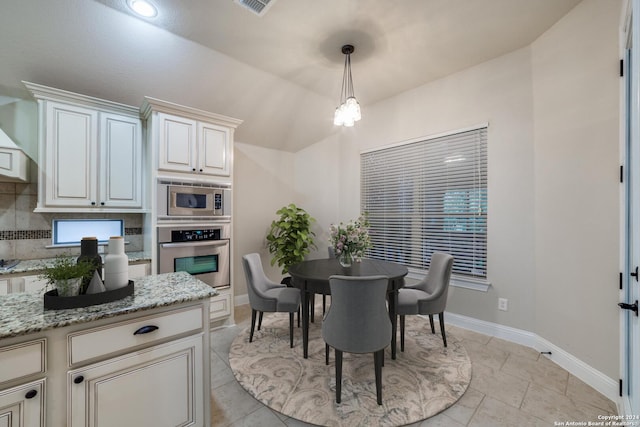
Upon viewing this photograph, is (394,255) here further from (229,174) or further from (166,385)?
(166,385)

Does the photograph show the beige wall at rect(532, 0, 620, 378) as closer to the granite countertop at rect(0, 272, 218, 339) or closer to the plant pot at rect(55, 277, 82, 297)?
the granite countertop at rect(0, 272, 218, 339)

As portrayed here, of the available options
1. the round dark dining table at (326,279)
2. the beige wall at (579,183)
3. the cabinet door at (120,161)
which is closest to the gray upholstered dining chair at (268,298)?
the round dark dining table at (326,279)

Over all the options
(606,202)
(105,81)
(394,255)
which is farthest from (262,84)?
(606,202)

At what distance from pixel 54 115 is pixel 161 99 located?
0.94 metres

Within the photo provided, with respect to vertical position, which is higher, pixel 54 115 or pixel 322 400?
pixel 54 115

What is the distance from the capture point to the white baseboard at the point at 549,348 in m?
1.97

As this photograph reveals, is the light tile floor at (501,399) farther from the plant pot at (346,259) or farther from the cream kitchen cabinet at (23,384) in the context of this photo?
the plant pot at (346,259)

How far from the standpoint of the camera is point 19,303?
1.30 metres

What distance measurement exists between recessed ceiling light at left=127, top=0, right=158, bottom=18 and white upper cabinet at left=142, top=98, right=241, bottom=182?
736 mm

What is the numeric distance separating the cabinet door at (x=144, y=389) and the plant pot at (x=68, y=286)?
0.35 metres

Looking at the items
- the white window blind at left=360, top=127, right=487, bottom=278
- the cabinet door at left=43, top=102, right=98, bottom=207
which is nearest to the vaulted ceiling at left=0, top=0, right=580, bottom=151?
the cabinet door at left=43, top=102, right=98, bottom=207

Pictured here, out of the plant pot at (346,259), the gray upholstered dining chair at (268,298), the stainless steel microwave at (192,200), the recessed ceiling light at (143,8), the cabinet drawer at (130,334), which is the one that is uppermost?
the recessed ceiling light at (143,8)

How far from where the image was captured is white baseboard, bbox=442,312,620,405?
1.97m

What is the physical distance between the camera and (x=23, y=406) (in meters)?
1.04
